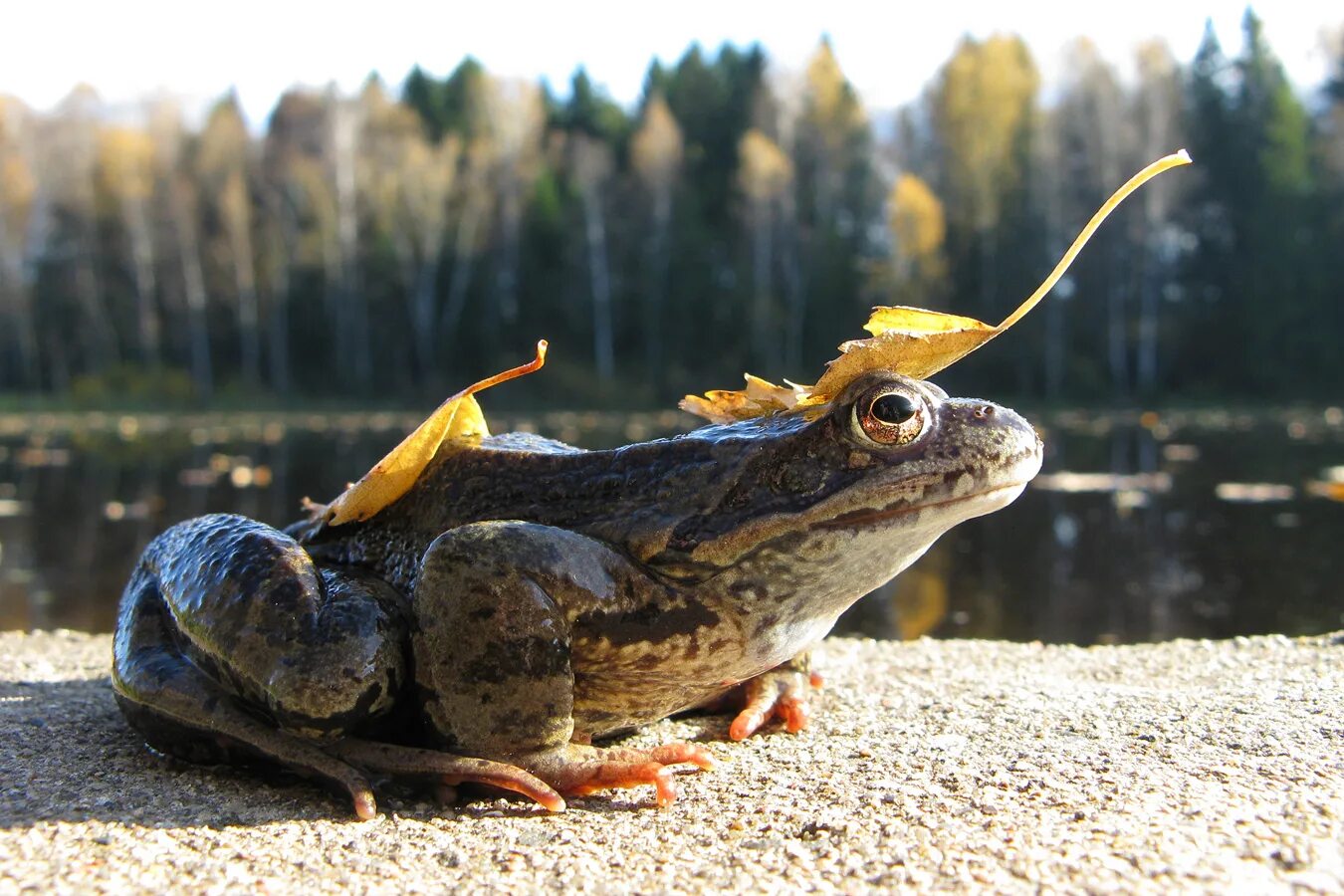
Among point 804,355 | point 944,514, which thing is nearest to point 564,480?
point 944,514

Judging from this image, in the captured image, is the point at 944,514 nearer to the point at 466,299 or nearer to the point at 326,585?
the point at 326,585

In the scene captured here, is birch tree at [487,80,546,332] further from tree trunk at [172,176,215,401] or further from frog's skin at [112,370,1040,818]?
frog's skin at [112,370,1040,818]

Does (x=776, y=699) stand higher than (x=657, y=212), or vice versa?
(x=657, y=212)

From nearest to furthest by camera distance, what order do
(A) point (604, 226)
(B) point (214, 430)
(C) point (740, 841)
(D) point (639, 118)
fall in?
(C) point (740, 841)
(B) point (214, 430)
(A) point (604, 226)
(D) point (639, 118)

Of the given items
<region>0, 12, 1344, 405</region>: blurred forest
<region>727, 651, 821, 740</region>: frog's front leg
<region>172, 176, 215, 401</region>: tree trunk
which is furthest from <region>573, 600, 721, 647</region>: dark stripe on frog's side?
<region>172, 176, 215, 401</region>: tree trunk

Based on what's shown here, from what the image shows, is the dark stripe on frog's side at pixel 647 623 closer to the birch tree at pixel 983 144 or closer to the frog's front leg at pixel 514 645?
the frog's front leg at pixel 514 645

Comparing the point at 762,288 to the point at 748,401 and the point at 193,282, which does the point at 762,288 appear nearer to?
the point at 193,282

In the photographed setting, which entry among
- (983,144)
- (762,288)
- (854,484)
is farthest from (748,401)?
(983,144)
